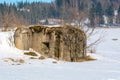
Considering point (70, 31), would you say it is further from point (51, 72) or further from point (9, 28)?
point (51, 72)

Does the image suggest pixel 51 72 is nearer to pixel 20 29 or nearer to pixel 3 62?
pixel 3 62

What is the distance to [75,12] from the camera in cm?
1944

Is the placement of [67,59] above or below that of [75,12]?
below

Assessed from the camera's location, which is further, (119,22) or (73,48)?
(119,22)

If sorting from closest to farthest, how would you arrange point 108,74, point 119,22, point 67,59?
point 108,74 → point 67,59 → point 119,22

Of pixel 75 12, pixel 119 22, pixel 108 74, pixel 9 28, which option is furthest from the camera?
pixel 119 22

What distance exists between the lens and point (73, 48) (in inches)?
575

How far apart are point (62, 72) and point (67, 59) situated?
449 centimetres

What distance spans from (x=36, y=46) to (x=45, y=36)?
1.76 ft

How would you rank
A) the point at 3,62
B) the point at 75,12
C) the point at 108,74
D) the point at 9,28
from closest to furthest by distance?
the point at 108,74
the point at 3,62
the point at 9,28
the point at 75,12

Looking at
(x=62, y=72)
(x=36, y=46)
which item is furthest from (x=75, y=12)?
(x=62, y=72)

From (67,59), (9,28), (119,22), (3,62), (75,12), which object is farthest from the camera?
(119,22)

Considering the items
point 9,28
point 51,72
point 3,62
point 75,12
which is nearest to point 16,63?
point 3,62

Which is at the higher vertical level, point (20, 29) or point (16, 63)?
point (20, 29)
